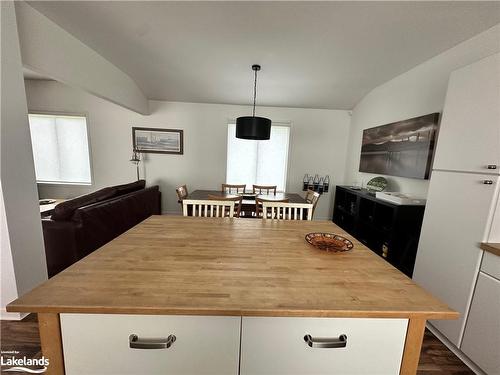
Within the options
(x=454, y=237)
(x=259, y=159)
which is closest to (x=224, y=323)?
(x=454, y=237)

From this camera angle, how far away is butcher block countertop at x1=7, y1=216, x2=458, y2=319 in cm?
63

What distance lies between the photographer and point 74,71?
7.09 feet

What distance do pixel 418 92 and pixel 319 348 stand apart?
9.83ft

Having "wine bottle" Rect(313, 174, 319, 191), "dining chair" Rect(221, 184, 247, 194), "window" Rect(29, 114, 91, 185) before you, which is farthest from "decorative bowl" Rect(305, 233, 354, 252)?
"window" Rect(29, 114, 91, 185)

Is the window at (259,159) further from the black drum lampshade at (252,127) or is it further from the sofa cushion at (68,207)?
the sofa cushion at (68,207)

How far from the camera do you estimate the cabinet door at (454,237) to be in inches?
52.2

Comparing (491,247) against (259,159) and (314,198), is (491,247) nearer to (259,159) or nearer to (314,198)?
(314,198)

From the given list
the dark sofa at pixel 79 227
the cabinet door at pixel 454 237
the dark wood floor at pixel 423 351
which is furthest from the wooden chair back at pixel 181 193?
the cabinet door at pixel 454 237

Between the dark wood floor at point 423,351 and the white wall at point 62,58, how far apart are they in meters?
2.07

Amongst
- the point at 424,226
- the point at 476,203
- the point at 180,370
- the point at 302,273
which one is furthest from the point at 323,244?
the point at 424,226

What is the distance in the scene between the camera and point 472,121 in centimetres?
138

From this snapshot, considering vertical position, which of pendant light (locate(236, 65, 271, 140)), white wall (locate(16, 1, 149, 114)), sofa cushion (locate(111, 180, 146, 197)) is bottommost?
sofa cushion (locate(111, 180, 146, 197))

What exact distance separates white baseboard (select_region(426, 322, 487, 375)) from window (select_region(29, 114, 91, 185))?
5516mm

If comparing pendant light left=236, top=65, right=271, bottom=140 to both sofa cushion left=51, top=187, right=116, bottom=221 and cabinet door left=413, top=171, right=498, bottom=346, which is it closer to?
cabinet door left=413, top=171, right=498, bottom=346
